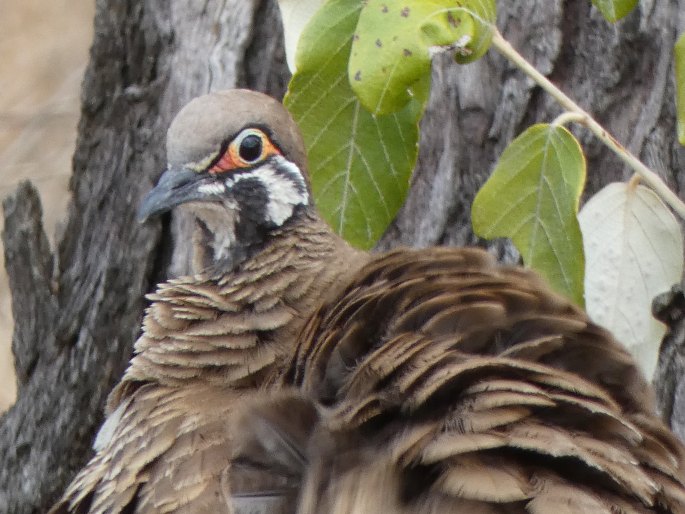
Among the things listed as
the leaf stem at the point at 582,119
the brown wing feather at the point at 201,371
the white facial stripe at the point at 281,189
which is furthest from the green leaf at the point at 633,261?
the white facial stripe at the point at 281,189

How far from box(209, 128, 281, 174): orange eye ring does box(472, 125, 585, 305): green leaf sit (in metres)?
0.50

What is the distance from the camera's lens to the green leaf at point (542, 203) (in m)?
2.01

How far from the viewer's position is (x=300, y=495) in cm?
172

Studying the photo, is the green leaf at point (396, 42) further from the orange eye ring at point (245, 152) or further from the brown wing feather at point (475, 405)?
the orange eye ring at point (245, 152)

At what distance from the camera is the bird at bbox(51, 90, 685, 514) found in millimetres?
1684

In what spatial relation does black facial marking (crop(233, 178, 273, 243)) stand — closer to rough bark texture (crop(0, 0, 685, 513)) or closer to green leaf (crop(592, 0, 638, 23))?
rough bark texture (crop(0, 0, 685, 513))

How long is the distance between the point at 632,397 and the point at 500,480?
424mm

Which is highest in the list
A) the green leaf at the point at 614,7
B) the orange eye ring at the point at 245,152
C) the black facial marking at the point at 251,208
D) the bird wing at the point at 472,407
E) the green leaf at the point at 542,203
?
the green leaf at the point at 614,7

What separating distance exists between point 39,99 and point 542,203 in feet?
15.3

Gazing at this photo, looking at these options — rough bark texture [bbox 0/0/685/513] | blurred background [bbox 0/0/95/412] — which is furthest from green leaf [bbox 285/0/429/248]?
blurred background [bbox 0/0/95/412]

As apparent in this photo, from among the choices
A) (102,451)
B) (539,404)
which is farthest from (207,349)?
(539,404)

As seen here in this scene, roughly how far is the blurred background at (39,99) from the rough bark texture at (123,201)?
2307mm

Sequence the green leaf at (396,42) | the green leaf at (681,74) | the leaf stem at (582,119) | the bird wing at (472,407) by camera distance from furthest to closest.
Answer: the leaf stem at (582,119) < the green leaf at (681,74) < the green leaf at (396,42) < the bird wing at (472,407)

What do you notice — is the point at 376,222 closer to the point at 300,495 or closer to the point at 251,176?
the point at 251,176
